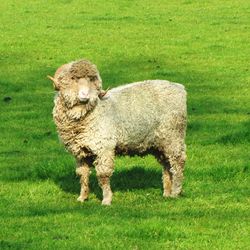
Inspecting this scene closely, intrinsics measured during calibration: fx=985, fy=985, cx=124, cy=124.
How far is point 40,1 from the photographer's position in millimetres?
39000

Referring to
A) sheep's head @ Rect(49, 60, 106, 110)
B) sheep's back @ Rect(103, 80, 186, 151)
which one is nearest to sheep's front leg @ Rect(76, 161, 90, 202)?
sheep's back @ Rect(103, 80, 186, 151)

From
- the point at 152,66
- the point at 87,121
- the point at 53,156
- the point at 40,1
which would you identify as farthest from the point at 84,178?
the point at 40,1

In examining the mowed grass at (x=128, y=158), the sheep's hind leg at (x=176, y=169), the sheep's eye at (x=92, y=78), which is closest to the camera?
the mowed grass at (x=128, y=158)

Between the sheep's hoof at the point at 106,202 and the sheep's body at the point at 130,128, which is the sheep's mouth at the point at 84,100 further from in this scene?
the sheep's hoof at the point at 106,202

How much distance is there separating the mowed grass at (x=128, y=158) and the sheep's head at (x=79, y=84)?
4.24ft

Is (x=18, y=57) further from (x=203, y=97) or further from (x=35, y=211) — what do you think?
(x=35, y=211)

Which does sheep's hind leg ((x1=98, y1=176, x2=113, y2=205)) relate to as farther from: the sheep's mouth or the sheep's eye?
the sheep's eye

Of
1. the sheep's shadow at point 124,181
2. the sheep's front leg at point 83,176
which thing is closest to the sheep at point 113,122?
the sheep's front leg at point 83,176

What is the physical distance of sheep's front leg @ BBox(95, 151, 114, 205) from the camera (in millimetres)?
11922

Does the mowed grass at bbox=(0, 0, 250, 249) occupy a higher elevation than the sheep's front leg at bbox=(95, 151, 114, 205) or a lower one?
lower

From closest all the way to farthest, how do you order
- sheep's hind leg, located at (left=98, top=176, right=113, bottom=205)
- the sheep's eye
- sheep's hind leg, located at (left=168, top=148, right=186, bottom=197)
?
the sheep's eye < sheep's hind leg, located at (left=98, top=176, right=113, bottom=205) < sheep's hind leg, located at (left=168, top=148, right=186, bottom=197)

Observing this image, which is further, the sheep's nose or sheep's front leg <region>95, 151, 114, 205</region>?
sheep's front leg <region>95, 151, 114, 205</region>

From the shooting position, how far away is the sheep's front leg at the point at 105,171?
39.1ft

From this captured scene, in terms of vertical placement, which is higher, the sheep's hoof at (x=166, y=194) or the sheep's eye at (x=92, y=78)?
the sheep's eye at (x=92, y=78)
